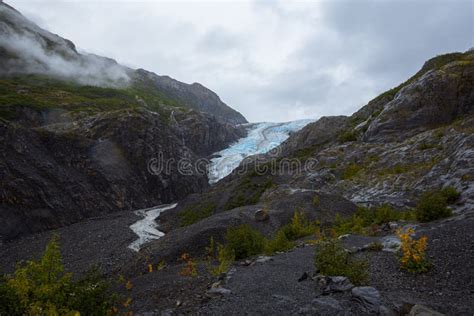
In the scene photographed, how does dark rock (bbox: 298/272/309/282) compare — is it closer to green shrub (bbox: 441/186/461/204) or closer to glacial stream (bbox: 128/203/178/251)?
green shrub (bbox: 441/186/461/204)

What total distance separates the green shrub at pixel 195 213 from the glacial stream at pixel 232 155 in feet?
9.36

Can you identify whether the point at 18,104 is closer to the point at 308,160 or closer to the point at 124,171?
the point at 124,171

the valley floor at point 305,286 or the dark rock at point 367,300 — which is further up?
the dark rock at point 367,300

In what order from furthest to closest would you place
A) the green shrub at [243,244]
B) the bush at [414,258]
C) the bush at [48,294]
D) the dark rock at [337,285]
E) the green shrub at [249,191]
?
the green shrub at [249,191] < the green shrub at [243,244] < the bush at [414,258] < the dark rock at [337,285] < the bush at [48,294]

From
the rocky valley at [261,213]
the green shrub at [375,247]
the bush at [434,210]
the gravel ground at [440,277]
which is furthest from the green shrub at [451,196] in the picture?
the green shrub at [375,247]

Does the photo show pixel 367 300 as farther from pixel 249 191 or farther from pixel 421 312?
pixel 249 191

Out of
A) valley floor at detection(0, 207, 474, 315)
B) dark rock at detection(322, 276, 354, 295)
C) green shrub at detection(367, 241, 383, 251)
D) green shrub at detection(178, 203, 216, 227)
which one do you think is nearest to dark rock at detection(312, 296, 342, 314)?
valley floor at detection(0, 207, 474, 315)

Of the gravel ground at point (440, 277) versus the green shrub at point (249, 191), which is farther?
the green shrub at point (249, 191)

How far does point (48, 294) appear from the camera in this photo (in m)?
5.18

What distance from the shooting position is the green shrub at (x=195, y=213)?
31.9m

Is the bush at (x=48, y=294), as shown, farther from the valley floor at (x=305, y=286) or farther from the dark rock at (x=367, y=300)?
the dark rock at (x=367, y=300)

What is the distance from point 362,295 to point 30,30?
147 m

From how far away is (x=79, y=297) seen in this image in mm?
5457

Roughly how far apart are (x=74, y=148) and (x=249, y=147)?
7568 cm
